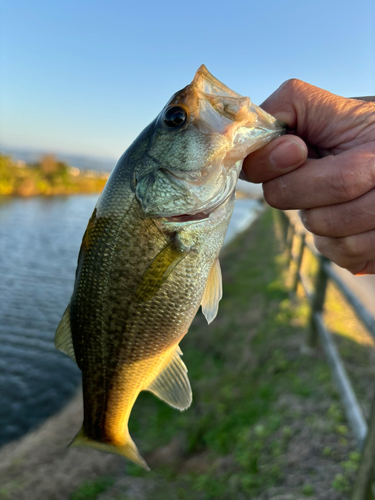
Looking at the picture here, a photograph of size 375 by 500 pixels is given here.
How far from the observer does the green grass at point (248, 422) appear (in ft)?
12.2

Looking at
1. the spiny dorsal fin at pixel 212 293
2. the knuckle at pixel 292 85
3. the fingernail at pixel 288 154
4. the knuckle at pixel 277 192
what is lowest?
the spiny dorsal fin at pixel 212 293

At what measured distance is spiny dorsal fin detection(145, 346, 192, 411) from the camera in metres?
1.98

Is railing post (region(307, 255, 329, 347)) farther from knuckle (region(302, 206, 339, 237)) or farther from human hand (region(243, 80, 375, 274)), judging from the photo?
knuckle (region(302, 206, 339, 237))

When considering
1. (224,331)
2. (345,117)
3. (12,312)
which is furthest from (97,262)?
(12,312)

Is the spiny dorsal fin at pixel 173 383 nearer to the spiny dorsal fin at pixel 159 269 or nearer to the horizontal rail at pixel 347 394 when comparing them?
the spiny dorsal fin at pixel 159 269

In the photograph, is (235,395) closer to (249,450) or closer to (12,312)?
(249,450)

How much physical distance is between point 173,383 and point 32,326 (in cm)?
832

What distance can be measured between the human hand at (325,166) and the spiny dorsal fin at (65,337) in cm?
125

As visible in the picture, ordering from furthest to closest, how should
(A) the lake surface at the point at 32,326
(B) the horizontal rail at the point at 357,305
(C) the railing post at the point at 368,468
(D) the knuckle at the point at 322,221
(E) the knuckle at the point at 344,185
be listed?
(A) the lake surface at the point at 32,326, (B) the horizontal rail at the point at 357,305, (C) the railing post at the point at 368,468, (D) the knuckle at the point at 322,221, (E) the knuckle at the point at 344,185

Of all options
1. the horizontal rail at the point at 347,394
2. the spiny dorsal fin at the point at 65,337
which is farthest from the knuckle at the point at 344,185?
the horizontal rail at the point at 347,394

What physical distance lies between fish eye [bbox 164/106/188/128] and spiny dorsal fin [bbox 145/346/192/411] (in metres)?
1.19

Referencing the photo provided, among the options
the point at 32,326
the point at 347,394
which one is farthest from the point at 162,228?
the point at 32,326

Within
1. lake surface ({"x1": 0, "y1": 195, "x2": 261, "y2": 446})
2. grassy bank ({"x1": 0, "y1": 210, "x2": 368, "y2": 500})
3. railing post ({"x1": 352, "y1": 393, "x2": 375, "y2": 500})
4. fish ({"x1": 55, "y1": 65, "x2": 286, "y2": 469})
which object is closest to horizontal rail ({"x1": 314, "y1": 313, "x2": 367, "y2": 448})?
railing post ({"x1": 352, "y1": 393, "x2": 375, "y2": 500})

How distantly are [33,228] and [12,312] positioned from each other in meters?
10.7
